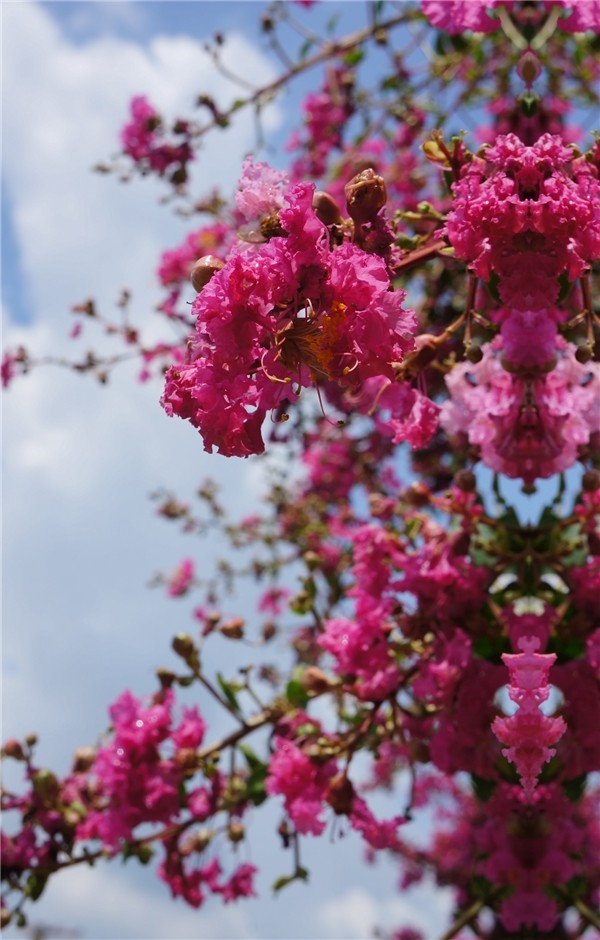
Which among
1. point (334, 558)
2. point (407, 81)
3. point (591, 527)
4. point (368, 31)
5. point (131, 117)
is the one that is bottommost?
point (591, 527)

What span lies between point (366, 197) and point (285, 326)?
233mm

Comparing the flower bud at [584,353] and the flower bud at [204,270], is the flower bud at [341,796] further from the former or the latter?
the flower bud at [204,270]

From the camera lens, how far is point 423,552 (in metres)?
2.16

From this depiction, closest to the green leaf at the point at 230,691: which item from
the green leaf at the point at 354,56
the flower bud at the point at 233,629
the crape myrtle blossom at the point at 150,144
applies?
the flower bud at the point at 233,629

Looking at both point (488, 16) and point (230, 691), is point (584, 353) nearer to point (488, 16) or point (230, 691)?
point (488, 16)

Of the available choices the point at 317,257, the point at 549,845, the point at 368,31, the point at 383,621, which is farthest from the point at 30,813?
the point at 368,31

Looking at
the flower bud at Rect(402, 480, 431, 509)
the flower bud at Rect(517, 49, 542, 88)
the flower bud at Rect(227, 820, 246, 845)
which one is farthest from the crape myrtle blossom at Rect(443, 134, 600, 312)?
the flower bud at Rect(227, 820, 246, 845)

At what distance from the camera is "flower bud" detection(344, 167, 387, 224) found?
51.9 inches

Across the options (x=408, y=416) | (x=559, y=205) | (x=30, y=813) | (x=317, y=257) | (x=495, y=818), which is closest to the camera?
(x=317, y=257)

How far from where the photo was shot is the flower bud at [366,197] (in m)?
1.32

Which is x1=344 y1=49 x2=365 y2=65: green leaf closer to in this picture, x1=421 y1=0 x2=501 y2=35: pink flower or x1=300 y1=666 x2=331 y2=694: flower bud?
x1=421 y1=0 x2=501 y2=35: pink flower

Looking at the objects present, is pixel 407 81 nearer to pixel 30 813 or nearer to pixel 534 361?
pixel 534 361

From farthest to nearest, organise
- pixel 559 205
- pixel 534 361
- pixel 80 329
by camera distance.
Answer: pixel 80 329, pixel 534 361, pixel 559 205

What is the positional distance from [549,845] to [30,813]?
4.05 feet
